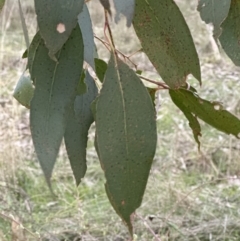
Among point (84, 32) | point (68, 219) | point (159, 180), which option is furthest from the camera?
point (159, 180)

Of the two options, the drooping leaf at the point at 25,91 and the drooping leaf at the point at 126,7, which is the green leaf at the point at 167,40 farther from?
the drooping leaf at the point at 25,91

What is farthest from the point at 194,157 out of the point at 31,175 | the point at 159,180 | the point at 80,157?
the point at 80,157

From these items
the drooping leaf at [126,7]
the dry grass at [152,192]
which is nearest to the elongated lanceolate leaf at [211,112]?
the drooping leaf at [126,7]

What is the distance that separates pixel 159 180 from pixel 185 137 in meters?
0.47

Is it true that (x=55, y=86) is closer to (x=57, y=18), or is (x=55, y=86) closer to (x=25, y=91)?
(x=57, y=18)

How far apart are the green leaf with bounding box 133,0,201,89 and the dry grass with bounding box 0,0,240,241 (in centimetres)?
60

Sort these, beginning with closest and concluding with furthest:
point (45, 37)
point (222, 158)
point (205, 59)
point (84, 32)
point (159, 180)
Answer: point (45, 37) < point (84, 32) < point (159, 180) < point (222, 158) < point (205, 59)

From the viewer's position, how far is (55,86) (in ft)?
1.64

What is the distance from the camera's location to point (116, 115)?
478 millimetres

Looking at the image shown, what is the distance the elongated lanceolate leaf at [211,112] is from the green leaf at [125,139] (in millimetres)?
164

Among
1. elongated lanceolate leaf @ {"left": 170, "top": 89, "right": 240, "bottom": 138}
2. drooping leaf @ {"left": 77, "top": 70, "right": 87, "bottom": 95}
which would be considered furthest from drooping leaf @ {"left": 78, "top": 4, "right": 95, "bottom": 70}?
elongated lanceolate leaf @ {"left": 170, "top": 89, "right": 240, "bottom": 138}

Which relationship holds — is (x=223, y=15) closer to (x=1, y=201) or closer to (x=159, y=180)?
(x=1, y=201)

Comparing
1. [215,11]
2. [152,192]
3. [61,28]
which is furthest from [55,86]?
[152,192]

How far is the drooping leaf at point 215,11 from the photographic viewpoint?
543mm
